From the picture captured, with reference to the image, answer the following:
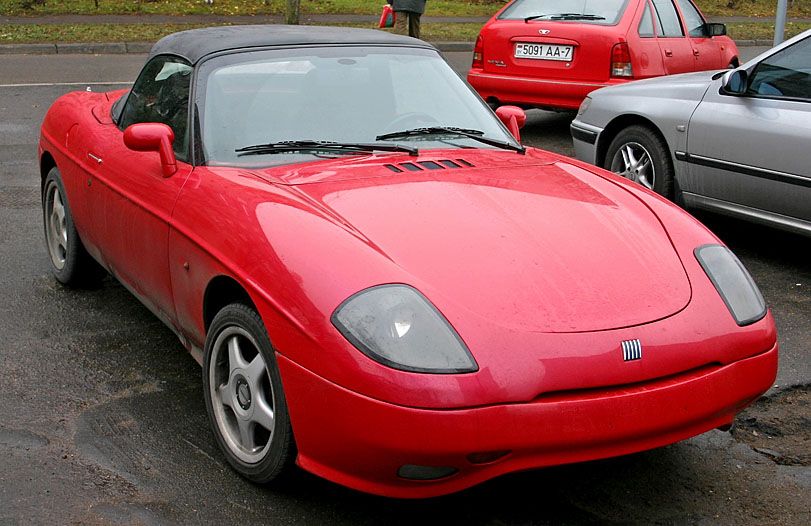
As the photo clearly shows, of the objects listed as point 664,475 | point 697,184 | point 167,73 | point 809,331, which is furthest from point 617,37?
point 664,475

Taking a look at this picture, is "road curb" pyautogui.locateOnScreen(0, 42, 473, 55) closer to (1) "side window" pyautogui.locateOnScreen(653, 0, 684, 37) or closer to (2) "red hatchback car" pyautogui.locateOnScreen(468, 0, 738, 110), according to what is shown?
(2) "red hatchback car" pyautogui.locateOnScreen(468, 0, 738, 110)

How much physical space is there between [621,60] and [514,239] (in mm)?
6497

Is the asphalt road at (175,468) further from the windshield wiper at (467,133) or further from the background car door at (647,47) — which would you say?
the background car door at (647,47)

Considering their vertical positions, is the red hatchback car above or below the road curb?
above

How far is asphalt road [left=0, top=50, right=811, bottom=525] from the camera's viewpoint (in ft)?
11.2

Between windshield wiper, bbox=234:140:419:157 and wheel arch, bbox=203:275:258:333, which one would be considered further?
windshield wiper, bbox=234:140:419:157

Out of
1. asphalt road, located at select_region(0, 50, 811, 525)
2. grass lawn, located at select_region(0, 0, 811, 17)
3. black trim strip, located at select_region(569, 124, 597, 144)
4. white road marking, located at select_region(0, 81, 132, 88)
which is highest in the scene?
grass lawn, located at select_region(0, 0, 811, 17)

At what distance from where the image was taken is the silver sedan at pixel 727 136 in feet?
20.0

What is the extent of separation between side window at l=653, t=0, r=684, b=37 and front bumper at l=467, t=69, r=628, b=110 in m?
0.95

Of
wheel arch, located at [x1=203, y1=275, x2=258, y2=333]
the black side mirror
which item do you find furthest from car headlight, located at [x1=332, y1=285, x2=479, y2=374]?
the black side mirror

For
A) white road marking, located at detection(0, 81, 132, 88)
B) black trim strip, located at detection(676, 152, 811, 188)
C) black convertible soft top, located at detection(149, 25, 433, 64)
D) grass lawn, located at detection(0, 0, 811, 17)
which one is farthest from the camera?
grass lawn, located at detection(0, 0, 811, 17)

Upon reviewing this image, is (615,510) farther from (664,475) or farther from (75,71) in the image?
(75,71)

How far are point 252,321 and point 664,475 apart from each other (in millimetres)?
1508

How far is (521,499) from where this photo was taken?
3523mm
